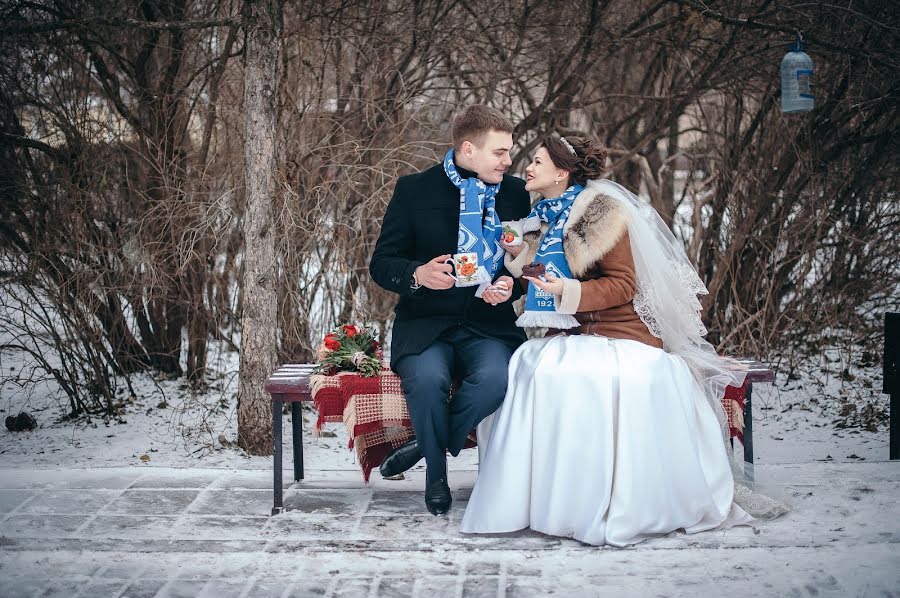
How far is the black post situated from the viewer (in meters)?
5.05

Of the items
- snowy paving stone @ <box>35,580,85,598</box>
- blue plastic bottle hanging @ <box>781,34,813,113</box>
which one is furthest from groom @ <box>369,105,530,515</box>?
blue plastic bottle hanging @ <box>781,34,813,113</box>

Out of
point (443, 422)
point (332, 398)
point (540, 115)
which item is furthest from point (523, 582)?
point (540, 115)

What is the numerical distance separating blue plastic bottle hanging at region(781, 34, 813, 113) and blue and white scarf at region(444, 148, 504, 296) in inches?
85.9

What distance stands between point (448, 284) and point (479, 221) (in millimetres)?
382

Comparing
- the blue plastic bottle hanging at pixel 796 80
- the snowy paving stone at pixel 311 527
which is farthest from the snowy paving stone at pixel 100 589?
the blue plastic bottle hanging at pixel 796 80

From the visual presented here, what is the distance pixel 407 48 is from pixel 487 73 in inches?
22.9

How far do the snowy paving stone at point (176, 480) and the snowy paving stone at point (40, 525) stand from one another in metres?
0.48

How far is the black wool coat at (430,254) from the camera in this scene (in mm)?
4312

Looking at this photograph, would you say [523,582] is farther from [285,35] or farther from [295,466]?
[285,35]

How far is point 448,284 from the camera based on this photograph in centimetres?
409

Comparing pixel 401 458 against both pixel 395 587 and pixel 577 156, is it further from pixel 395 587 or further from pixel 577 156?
pixel 577 156

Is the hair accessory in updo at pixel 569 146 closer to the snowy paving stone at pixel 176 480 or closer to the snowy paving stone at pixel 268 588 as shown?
the snowy paving stone at pixel 268 588

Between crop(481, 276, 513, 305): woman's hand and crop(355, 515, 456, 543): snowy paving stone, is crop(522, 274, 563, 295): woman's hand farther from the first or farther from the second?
crop(355, 515, 456, 543): snowy paving stone

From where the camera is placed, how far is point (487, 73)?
675cm
